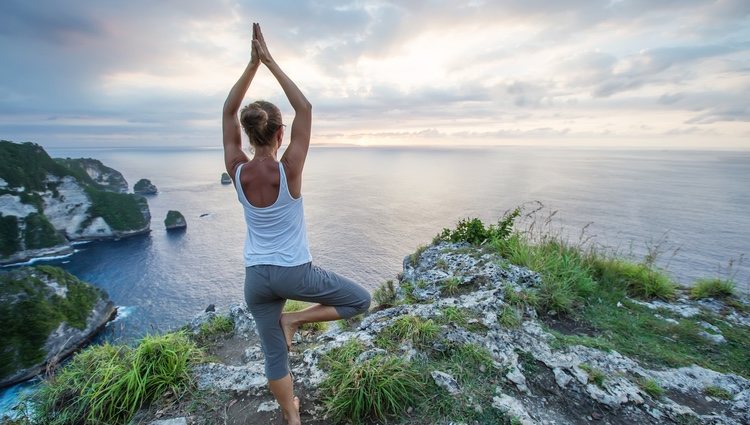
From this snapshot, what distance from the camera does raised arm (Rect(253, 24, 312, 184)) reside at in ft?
8.79

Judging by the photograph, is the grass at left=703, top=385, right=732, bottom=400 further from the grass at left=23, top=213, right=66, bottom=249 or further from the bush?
the grass at left=23, top=213, right=66, bottom=249

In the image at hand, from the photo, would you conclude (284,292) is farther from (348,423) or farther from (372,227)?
(372,227)

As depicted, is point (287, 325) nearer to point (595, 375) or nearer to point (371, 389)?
point (371, 389)

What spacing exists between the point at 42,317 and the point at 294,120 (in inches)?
1737

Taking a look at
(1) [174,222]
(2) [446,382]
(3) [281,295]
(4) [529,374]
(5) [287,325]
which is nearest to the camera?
(3) [281,295]

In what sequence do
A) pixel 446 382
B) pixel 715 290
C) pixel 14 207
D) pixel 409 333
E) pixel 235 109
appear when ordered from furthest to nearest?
pixel 14 207
pixel 715 290
pixel 409 333
pixel 446 382
pixel 235 109

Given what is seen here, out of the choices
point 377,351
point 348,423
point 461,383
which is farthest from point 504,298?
point 348,423

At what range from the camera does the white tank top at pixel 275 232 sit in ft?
9.09

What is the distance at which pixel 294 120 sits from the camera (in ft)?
9.16

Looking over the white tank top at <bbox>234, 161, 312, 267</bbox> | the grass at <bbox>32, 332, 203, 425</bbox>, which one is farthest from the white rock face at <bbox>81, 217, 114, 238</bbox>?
the white tank top at <bbox>234, 161, 312, 267</bbox>

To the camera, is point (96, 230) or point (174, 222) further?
point (96, 230)

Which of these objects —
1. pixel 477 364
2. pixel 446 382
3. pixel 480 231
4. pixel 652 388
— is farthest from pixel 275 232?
pixel 480 231

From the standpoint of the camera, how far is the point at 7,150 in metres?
74.5

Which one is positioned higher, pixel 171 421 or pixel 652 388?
pixel 652 388
